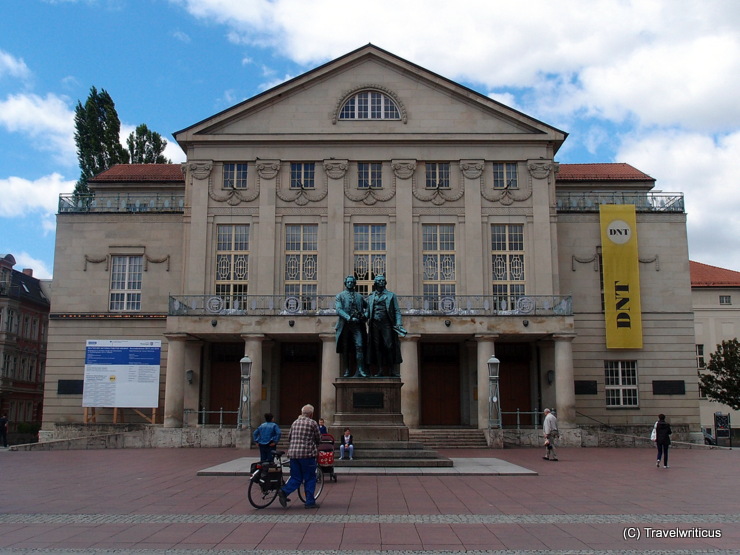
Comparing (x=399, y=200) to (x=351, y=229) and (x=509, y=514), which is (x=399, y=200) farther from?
(x=509, y=514)

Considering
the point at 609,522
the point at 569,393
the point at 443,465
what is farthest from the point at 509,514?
the point at 569,393

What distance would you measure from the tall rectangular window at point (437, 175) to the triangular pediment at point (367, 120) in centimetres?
154

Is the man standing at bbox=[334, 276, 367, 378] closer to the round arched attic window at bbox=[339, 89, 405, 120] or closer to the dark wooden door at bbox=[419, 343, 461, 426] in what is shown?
the dark wooden door at bbox=[419, 343, 461, 426]

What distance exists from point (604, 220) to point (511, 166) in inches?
229

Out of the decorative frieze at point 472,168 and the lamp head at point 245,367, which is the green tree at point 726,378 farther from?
the lamp head at point 245,367

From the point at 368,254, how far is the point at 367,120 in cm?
735

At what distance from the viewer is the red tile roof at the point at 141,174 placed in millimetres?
47781

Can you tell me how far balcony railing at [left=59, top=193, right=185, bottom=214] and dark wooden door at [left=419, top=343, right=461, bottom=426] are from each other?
52.8ft

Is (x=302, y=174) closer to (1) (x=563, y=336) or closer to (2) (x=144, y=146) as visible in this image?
(1) (x=563, y=336)

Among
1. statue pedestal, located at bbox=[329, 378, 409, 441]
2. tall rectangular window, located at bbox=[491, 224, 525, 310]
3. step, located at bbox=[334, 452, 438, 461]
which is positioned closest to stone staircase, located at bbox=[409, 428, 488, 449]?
tall rectangular window, located at bbox=[491, 224, 525, 310]

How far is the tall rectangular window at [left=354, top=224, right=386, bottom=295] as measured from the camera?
40.8m

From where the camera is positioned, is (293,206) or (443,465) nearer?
(443,465)

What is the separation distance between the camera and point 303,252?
136 ft

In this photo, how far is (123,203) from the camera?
148 ft
